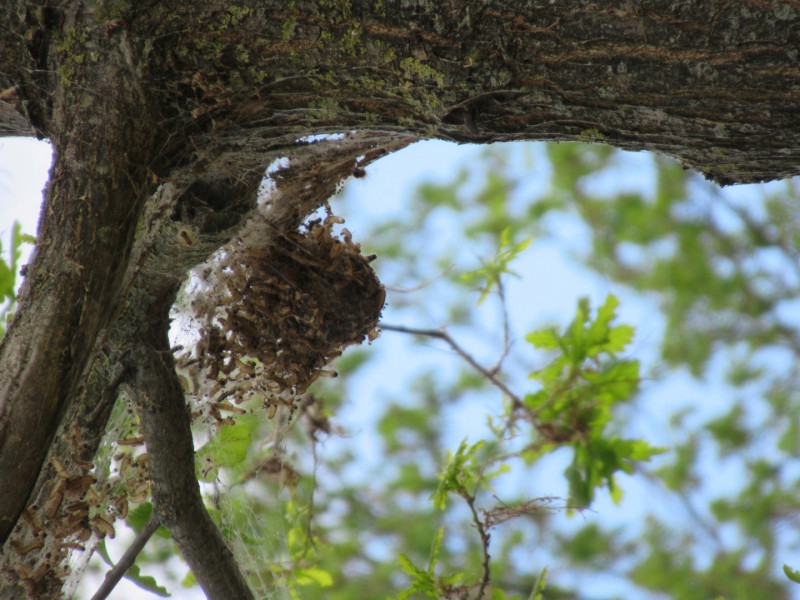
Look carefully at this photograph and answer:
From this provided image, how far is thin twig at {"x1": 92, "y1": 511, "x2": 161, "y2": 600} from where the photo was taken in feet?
3.28

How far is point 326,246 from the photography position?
113cm

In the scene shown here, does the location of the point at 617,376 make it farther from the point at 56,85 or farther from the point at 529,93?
the point at 56,85

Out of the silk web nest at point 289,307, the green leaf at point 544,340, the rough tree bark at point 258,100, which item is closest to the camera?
the rough tree bark at point 258,100

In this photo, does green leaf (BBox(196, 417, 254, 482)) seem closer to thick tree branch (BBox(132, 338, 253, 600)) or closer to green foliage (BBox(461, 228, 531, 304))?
thick tree branch (BBox(132, 338, 253, 600))

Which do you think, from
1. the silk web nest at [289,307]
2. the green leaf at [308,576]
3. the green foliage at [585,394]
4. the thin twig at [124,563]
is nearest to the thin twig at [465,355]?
the green foliage at [585,394]

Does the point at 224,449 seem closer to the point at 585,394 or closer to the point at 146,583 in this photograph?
the point at 146,583

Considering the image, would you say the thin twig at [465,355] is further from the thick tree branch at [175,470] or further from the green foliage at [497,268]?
the thick tree branch at [175,470]

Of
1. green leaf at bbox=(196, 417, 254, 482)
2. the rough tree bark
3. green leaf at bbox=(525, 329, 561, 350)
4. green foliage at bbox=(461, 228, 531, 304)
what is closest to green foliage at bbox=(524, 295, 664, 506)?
green leaf at bbox=(525, 329, 561, 350)

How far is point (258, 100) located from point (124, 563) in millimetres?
659

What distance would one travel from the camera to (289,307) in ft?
3.65

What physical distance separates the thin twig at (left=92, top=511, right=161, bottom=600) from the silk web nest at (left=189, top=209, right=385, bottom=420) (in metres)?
0.20

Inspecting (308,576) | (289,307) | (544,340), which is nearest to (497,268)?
(544,340)

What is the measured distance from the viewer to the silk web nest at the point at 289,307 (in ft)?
3.66

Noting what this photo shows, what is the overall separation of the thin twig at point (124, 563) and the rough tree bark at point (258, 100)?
0.10 meters
